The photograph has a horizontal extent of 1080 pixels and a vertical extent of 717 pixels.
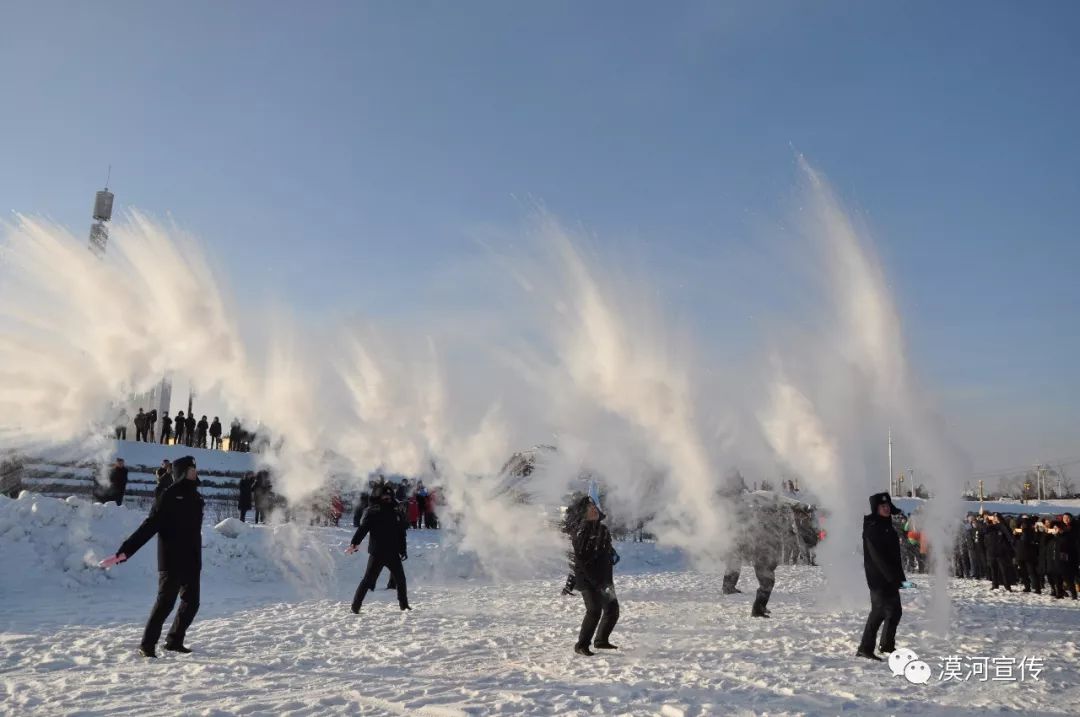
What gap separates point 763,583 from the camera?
476 inches

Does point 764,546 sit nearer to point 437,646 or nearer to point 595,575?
point 595,575

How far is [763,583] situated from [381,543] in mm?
5819

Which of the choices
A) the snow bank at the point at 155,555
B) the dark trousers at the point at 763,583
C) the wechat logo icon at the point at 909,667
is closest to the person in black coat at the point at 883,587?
the wechat logo icon at the point at 909,667

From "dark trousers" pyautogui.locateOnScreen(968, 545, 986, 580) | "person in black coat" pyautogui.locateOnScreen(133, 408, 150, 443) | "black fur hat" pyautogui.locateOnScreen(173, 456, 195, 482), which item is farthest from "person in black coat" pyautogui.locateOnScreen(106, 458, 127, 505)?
"dark trousers" pyautogui.locateOnScreen(968, 545, 986, 580)

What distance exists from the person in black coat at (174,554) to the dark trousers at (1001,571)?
17.2 meters

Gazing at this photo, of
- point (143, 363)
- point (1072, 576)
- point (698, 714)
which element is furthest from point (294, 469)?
point (1072, 576)

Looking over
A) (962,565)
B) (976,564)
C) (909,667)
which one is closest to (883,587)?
(909,667)

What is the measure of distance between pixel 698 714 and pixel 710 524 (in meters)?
7.99

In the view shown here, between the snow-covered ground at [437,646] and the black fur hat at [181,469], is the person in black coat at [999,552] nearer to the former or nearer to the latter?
the snow-covered ground at [437,646]

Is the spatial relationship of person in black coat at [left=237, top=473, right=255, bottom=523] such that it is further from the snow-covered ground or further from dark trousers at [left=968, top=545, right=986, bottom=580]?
dark trousers at [left=968, top=545, right=986, bottom=580]

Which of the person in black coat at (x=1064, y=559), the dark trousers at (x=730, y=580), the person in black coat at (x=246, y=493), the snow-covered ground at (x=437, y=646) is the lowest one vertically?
the snow-covered ground at (x=437, y=646)

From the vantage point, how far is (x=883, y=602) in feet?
28.4

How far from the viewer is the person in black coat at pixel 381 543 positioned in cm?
1174

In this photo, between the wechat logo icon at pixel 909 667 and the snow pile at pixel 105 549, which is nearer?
the wechat logo icon at pixel 909 667
